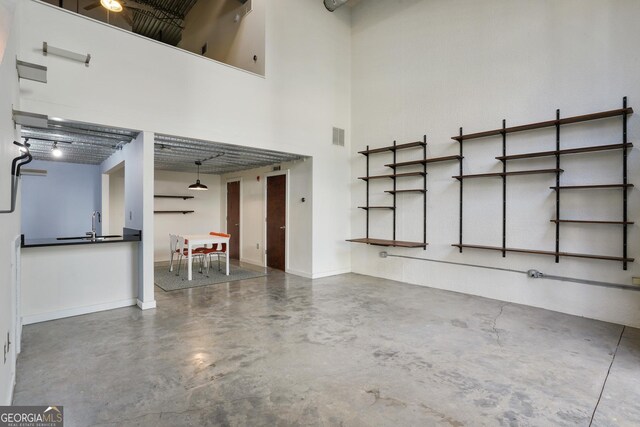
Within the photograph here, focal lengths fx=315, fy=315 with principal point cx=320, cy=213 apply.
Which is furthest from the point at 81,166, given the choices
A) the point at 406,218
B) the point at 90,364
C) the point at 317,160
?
the point at 406,218

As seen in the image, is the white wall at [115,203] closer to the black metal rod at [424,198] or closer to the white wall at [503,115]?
the white wall at [503,115]

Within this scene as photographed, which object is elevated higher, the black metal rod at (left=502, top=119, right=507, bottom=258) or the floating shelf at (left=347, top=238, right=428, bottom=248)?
the black metal rod at (left=502, top=119, right=507, bottom=258)

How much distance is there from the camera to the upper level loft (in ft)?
18.5

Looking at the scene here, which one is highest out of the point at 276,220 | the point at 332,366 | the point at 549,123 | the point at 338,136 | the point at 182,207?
the point at 338,136

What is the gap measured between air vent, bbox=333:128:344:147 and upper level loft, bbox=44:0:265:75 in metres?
1.87

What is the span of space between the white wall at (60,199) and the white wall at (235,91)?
469 centimetres

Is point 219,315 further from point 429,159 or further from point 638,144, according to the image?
point 638,144

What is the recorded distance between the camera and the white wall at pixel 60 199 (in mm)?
7035

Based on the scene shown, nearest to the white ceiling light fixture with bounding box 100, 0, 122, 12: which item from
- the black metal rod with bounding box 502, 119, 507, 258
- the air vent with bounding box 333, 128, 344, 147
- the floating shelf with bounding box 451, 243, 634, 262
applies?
the air vent with bounding box 333, 128, 344, 147

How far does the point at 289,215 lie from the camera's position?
6715mm

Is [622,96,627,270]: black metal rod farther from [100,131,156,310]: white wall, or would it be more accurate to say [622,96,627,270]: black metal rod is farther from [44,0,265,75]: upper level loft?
[100,131,156,310]: white wall

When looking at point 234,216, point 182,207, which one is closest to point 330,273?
point 234,216

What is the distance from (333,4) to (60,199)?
290 inches

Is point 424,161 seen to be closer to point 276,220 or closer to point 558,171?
point 558,171
